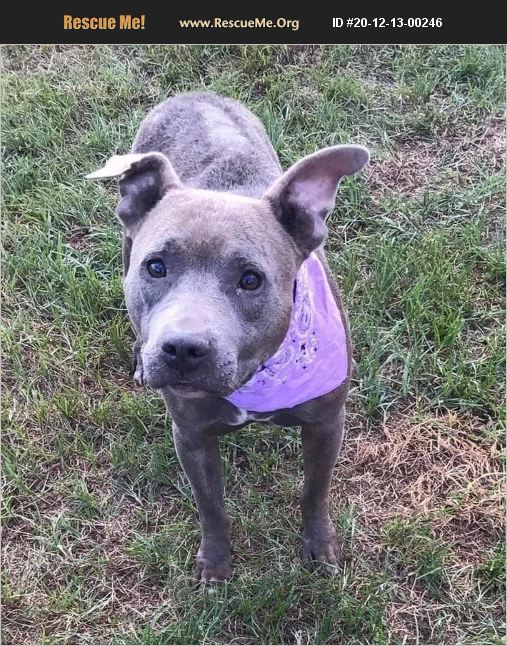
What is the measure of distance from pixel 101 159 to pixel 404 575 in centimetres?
334

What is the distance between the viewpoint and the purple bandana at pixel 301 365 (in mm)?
Answer: 3236

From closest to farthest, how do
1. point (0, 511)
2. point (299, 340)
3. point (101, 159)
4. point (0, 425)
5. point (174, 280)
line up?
point (174, 280)
point (299, 340)
point (0, 511)
point (0, 425)
point (101, 159)

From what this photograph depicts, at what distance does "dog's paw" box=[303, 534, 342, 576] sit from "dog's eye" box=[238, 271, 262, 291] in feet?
5.06

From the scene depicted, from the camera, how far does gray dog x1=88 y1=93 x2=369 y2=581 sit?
275 centimetres

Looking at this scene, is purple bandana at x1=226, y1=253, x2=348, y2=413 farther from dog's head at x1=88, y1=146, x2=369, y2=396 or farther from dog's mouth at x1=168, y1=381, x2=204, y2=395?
dog's mouth at x1=168, y1=381, x2=204, y2=395

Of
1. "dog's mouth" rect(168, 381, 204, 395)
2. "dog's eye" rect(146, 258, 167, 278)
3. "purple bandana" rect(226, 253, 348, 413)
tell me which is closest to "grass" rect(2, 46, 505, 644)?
"purple bandana" rect(226, 253, 348, 413)

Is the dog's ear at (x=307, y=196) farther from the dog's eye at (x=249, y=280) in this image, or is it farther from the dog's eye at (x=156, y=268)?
the dog's eye at (x=156, y=268)

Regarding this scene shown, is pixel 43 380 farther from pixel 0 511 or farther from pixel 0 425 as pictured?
pixel 0 511

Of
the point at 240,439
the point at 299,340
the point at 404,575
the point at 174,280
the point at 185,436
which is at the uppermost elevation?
the point at 174,280

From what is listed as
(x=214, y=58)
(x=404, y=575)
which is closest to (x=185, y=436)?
(x=404, y=575)

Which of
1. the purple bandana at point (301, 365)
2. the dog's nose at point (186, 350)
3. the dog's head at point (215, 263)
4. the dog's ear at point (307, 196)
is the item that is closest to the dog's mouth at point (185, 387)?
the dog's head at point (215, 263)

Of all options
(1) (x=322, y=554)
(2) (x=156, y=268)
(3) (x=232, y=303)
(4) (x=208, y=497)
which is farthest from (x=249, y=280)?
(1) (x=322, y=554)

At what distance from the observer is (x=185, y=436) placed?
3.46 m

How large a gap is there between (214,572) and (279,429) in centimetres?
84
